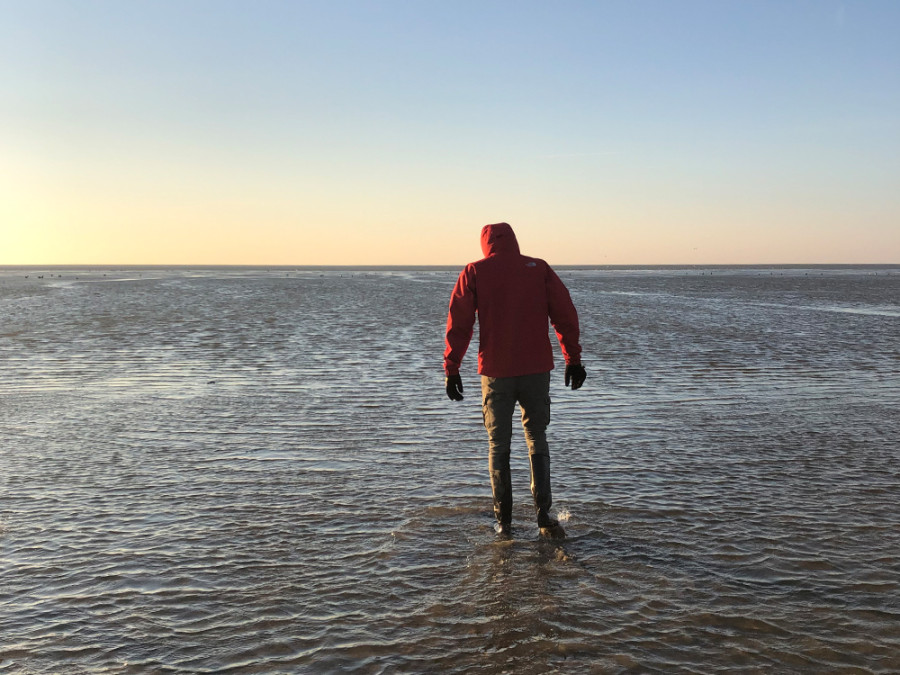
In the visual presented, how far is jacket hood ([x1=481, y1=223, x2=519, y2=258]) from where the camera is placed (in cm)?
600

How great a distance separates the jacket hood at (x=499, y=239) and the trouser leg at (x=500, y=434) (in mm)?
949

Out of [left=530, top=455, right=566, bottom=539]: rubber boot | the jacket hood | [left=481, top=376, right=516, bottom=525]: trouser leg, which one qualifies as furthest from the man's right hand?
the jacket hood

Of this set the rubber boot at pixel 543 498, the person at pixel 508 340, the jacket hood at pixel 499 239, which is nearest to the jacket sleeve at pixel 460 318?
the person at pixel 508 340

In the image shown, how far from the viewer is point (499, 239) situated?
6.00 m

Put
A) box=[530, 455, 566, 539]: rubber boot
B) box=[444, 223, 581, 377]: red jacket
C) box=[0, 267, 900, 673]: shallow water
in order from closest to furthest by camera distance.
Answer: box=[0, 267, 900, 673]: shallow water
box=[530, 455, 566, 539]: rubber boot
box=[444, 223, 581, 377]: red jacket

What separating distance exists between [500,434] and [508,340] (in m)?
0.71

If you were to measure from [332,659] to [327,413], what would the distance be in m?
6.86

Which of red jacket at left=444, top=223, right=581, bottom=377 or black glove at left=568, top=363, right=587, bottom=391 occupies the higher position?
red jacket at left=444, top=223, right=581, bottom=377

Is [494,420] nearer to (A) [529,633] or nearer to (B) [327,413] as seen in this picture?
(A) [529,633]

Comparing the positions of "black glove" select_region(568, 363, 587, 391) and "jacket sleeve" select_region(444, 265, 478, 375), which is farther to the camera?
"black glove" select_region(568, 363, 587, 391)

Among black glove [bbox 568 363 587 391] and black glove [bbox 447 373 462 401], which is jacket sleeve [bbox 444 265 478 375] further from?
black glove [bbox 568 363 587 391]

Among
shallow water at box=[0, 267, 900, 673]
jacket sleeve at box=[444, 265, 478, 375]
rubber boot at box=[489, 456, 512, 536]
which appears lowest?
shallow water at box=[0, 267, 900, 673]

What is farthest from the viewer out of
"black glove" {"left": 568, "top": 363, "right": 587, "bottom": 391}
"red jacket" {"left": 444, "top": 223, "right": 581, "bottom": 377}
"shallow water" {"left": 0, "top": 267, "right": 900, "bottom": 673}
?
"black glove" {"left": 568, "top": 363, "right": 587, "bottom": 391}

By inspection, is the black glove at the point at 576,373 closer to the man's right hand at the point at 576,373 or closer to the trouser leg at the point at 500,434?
the man's right hand at the point at 576,373
